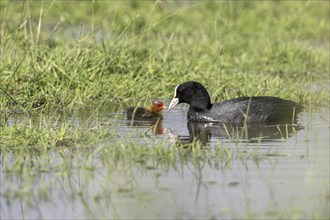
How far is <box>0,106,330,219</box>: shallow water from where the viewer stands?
19.6 ft

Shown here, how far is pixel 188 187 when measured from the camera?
6.60m

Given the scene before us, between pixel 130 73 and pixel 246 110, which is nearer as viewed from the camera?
pixel 246 110

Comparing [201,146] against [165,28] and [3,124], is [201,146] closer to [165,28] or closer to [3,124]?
[3,124]

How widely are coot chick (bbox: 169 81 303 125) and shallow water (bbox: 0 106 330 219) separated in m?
1.43

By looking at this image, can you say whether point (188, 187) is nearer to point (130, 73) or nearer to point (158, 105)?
point (158, 105)

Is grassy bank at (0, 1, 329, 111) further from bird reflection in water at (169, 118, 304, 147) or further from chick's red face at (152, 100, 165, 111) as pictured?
bird reflection in water at (169, 118, 304, 147)

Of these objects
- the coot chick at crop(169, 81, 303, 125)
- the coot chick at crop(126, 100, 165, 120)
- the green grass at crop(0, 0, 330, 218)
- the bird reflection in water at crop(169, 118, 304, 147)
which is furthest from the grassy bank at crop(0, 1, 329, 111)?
the bird reflection in water at crop(169, 118, 304, 147)

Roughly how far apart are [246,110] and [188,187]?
3.31 metres

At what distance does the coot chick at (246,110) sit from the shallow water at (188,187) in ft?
4.69

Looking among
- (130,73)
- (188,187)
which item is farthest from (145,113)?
(188,187)

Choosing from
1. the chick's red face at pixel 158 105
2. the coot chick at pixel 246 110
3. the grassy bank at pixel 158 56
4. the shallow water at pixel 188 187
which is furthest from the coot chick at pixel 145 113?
the shallow water at pixel 188 187

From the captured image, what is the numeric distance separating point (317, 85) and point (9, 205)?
6587 mm

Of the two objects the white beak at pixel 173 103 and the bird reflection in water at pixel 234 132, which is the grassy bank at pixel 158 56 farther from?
the bird reflection in water at pixel 234 132

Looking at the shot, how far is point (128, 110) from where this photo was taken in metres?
10.1
